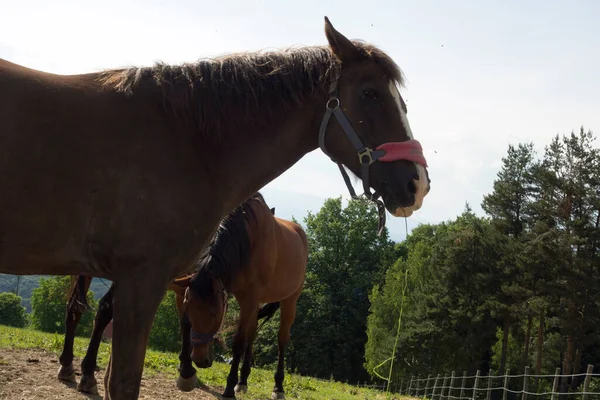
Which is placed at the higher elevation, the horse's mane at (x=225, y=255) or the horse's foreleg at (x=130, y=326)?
the horse's mane at (x=225, y=255)

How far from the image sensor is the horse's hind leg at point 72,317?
23.0 ft

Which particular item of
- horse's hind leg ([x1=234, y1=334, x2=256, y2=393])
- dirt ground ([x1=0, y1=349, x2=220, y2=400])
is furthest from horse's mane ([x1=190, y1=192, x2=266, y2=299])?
horse's hind leg ([x1=234, y1=334, x2=256, y2=393])

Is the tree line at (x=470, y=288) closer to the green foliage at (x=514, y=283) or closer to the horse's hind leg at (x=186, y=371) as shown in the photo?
the green foliage at (x=514, y=283)

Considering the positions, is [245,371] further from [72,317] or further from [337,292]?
[337,292]

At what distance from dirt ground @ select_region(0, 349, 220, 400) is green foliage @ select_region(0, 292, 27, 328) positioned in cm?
7150

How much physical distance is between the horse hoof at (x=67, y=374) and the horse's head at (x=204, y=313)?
4.66 ft

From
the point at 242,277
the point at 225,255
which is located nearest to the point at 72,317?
the point at 225,255

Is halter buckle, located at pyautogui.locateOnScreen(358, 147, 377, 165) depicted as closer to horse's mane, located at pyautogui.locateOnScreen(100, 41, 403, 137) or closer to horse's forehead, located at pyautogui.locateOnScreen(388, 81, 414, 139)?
horse's forehead, located at pyautogui.locateOnScreen(388, 81, 414, 139)

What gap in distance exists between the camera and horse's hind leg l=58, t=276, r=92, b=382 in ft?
23.0

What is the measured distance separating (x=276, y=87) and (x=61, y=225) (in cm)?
163

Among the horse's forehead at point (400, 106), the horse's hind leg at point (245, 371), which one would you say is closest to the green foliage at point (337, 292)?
the horse's hind leg at point (245, 371)

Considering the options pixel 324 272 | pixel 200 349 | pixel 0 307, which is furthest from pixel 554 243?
pixel 0 307

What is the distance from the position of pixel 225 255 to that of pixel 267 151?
4.04m

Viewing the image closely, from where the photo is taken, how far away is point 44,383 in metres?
6.65
